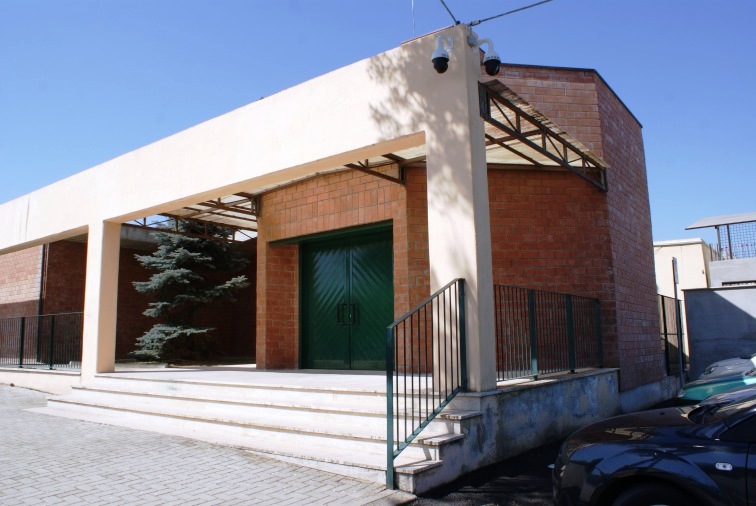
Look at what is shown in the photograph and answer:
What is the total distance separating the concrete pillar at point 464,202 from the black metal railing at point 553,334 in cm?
138

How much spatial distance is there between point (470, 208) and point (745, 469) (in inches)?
128

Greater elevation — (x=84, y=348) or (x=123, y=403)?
(x=84, y=348)

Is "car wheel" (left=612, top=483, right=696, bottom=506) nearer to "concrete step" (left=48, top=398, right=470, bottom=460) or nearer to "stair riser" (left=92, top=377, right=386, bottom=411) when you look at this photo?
"concrete step" (left=48, top=398, right=470, bottom=460)

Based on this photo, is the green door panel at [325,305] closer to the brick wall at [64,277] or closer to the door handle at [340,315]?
the door handle at [340,315]

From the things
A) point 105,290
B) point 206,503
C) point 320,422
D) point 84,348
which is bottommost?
point 206,503

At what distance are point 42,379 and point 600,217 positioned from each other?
10.6m

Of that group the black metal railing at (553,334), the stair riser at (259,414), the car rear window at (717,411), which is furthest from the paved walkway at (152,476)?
the black metal railing at (553,334)

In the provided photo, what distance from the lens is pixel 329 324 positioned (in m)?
10.4

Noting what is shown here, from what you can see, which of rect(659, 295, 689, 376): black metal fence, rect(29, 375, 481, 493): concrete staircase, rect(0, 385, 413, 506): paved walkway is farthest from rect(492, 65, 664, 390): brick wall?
rect(0, 385, 413, 506): paved walkway

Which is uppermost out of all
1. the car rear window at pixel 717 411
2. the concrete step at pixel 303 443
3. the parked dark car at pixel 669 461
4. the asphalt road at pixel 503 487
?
the car rear window at pixel 717 411

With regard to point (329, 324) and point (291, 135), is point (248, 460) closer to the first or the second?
point (291, 135)

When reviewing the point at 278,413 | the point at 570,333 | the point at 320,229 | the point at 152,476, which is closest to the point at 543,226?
the point at 570,333

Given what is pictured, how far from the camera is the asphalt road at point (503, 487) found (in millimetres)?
4441

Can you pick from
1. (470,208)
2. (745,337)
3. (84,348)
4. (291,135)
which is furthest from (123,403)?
(745,337)
